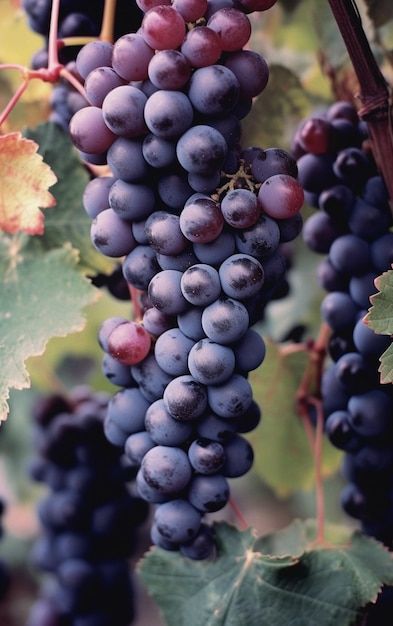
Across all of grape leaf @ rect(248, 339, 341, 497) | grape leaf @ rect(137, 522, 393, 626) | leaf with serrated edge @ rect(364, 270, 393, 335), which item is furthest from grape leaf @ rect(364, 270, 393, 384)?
grape leaf @ rect(248, 339, 341, 497)

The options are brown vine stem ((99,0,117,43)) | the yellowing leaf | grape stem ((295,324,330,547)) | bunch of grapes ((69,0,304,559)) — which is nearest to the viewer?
bunch of grapes ((69,0,304,559))

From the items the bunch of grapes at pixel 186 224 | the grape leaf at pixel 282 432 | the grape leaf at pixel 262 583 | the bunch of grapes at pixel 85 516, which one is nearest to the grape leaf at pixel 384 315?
the bunch of grapes at pixel 186 224

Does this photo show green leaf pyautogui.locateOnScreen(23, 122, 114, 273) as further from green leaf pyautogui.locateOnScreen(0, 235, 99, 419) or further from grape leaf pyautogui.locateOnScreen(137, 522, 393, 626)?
grape leaf pyautogui.locateOnScreen(137, 522, 393, 626)

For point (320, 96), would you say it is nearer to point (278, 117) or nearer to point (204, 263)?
point (278, 117)

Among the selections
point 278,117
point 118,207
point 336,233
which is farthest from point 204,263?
point 278,117

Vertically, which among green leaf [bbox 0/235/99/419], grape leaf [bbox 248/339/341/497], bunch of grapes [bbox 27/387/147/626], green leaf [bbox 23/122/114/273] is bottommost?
bunch of grapes [bbox 27/387/147/626]

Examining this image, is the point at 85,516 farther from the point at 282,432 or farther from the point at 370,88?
the point at 370,88

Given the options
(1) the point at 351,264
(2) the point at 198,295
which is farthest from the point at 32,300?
(1) the point at 351,264
